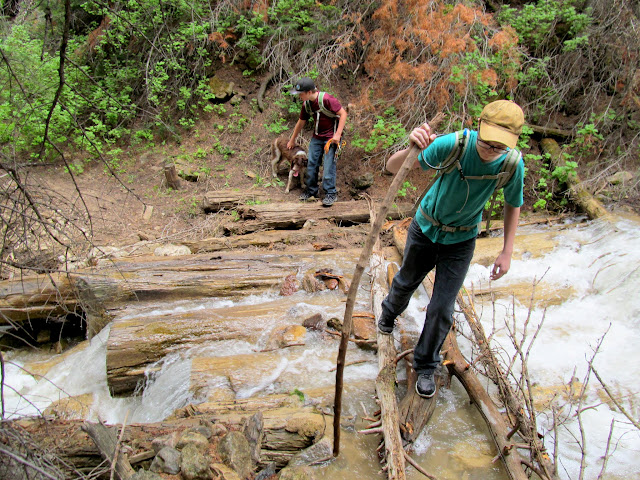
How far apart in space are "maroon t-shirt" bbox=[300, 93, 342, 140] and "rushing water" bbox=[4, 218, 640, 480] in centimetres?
331

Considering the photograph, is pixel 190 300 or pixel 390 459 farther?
pixel 190 300

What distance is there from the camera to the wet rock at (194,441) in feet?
8.36

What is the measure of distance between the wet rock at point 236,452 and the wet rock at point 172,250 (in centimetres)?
336

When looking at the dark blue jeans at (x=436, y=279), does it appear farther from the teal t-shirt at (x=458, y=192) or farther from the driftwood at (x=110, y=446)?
the driftwood at (x=110, y=446)

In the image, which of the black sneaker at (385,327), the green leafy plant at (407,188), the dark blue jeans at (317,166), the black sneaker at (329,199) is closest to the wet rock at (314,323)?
the black sneaker at (385,327)

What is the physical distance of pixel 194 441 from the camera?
2564 millimetres

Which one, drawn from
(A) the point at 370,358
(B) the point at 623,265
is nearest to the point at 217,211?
(A) the point at 370,358

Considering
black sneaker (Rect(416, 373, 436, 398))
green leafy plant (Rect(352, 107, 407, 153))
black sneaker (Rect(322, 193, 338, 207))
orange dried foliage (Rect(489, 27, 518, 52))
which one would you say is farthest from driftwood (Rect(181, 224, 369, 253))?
orange dried foliage (Rect(489, 27, 518, 52))

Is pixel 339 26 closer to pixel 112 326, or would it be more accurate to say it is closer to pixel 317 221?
pixel 317 221

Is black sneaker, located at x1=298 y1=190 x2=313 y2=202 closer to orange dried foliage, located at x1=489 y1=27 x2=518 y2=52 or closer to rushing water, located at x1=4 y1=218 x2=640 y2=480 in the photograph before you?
rushing water, located at x1=4 y1=218 x2=640 y2=480

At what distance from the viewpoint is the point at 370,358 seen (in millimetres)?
3785

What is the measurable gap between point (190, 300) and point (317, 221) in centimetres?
267

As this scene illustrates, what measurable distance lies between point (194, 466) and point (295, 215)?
4.53m

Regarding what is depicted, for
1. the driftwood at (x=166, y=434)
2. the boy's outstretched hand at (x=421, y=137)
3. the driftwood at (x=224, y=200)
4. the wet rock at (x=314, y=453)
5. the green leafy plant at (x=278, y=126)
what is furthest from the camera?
the green leafy plant at (x=278, y=126)
